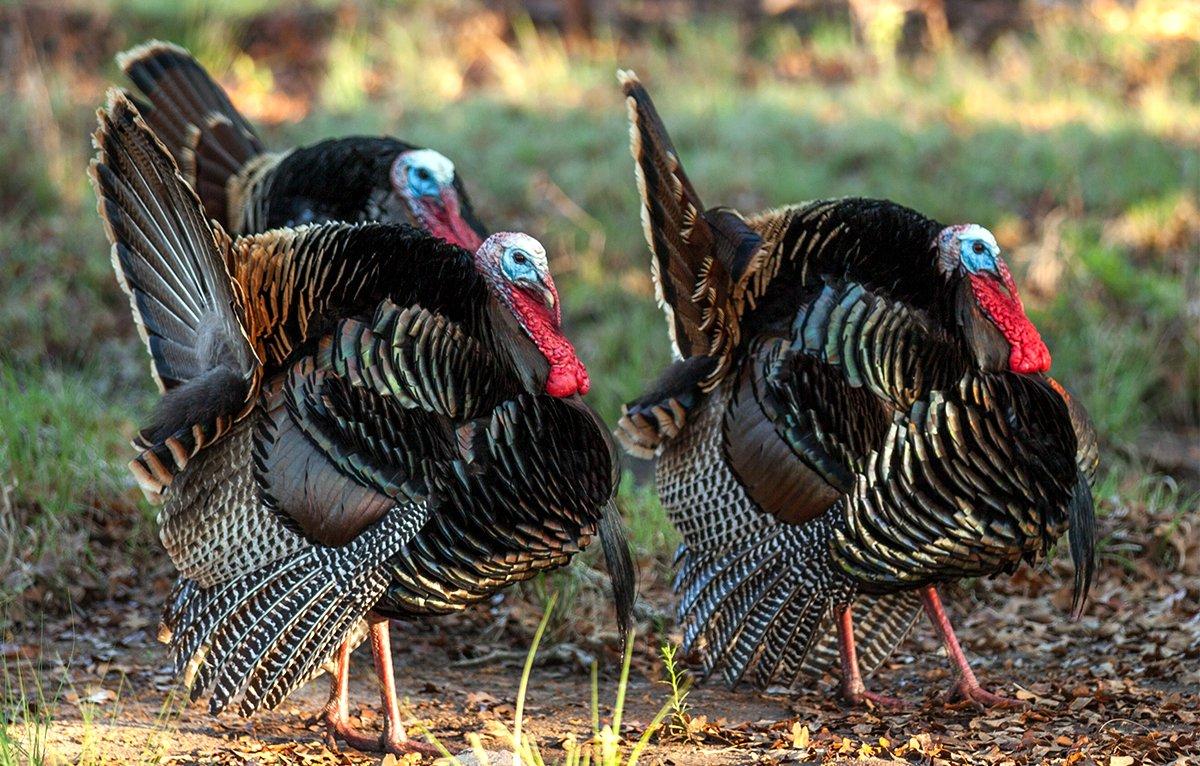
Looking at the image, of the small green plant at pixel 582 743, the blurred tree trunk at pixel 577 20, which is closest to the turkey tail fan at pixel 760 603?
the small green plant at pixel 582 743

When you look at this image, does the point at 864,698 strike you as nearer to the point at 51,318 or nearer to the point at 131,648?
the point at 131,648

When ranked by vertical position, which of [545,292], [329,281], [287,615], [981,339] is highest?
[329,281]

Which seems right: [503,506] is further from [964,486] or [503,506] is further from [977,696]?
[977,696]

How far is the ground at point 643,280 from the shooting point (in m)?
4.17

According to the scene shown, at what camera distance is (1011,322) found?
4.00 meters

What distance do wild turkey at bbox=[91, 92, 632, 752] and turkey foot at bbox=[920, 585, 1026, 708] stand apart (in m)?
1.09

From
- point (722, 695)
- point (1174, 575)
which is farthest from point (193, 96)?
point (1174, 575)

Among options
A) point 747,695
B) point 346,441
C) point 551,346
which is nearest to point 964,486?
point 747,695

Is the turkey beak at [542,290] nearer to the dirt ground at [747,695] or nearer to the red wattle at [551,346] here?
the red wattle at [551,346]

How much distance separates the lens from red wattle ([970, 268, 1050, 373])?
3.99m

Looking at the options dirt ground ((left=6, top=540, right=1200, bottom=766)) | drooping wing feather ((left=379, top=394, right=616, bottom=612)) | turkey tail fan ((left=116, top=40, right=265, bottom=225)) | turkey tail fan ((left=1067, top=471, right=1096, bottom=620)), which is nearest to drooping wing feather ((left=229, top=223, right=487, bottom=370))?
drooping wing feather ((left=379, top=394, right=616, bottom=612))

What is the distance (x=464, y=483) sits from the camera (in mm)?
3629

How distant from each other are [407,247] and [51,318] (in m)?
4.40

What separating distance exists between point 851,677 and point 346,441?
1.71 meters
